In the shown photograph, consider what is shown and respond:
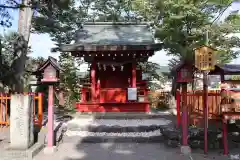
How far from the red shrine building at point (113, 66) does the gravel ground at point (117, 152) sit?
18.2 feet

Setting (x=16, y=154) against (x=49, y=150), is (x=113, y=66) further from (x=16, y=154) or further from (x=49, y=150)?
(x=16, y=154)

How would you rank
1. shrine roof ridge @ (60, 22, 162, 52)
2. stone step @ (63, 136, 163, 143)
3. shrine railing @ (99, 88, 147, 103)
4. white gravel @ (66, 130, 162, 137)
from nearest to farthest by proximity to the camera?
stone step @ (63, 136, 163, 143), white gravel @ (66, 130, 162, 137), shrine roof ridge @ (60, 22, 162, 52), shrine railing @ (99, 88, 147, 103)

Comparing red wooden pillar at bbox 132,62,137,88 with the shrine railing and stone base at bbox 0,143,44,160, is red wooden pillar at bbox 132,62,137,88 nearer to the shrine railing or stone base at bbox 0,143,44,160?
the shrine railing

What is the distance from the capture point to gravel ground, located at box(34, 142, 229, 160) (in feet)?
25.7

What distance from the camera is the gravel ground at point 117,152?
7.82 m

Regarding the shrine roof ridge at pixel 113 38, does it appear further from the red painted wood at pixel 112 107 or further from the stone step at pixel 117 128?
the stone step at pixel 117 128

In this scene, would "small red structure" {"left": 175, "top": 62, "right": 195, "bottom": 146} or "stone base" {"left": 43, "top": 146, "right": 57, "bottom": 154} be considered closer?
"stone base" {"left": 43, "top": 146, "right": 57, "bottom": 154}

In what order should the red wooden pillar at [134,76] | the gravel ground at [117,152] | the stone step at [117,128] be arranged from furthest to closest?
the red wooden pillar at [134,76], the stone step at [117,128], the gravel ground at [117,152]

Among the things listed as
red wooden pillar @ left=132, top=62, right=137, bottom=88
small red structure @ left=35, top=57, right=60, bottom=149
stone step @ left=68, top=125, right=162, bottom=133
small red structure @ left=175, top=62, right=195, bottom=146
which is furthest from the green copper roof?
small red structure @ left=35, top=57, right=60, bottom=149

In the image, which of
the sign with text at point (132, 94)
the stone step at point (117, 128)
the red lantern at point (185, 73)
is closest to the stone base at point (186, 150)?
the red lantern at point (185, 73)

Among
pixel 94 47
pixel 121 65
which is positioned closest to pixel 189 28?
pixel 121 65

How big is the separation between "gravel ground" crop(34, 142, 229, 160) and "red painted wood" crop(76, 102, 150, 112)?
5.42m

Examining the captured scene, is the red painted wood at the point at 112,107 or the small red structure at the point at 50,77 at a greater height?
the small red structure at the point at 50,77

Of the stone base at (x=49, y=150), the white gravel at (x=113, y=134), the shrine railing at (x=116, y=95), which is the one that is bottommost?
the stone base at (x=49, y=150)
